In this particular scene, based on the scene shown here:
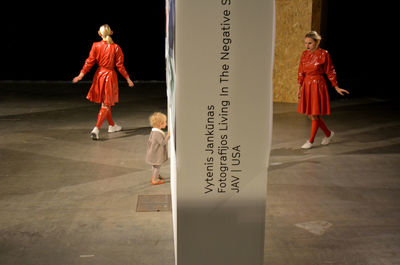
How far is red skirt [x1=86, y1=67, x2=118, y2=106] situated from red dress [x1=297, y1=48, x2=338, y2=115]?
9.88 ft

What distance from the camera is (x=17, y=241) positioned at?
436 centimetres

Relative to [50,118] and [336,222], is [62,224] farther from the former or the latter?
[50,118]

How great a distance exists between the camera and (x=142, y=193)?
222 inches

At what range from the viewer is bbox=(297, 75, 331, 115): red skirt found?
7.25m

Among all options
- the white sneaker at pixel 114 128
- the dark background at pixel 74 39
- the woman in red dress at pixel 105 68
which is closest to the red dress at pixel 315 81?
the woman in red dress at pixel 105 68

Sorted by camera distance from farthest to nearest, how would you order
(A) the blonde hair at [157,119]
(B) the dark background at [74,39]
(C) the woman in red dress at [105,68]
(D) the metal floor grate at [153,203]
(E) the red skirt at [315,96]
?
(B) the dark background at [74,39] → (C) the woman in red dress at [105,68] → (E) the red skirt at [315,96] → (A) the blonde hair at [157,119] → (D) the metal floor grate at [153,203]

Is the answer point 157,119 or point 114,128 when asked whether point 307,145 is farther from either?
point 114,128

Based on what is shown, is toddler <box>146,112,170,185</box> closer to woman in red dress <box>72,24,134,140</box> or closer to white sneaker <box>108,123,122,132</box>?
woman in red dress <box>72,24,134,140</box>

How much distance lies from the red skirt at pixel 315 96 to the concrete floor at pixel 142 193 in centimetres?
64

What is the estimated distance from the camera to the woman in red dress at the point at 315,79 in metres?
7.04

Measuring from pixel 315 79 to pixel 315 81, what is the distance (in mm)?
29

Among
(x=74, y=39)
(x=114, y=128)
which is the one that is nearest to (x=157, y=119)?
(x=114, y=128)

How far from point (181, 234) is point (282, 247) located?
1599 millimetres

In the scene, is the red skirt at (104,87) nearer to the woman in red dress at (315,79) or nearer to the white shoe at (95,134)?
the white shoe at (95,134)
